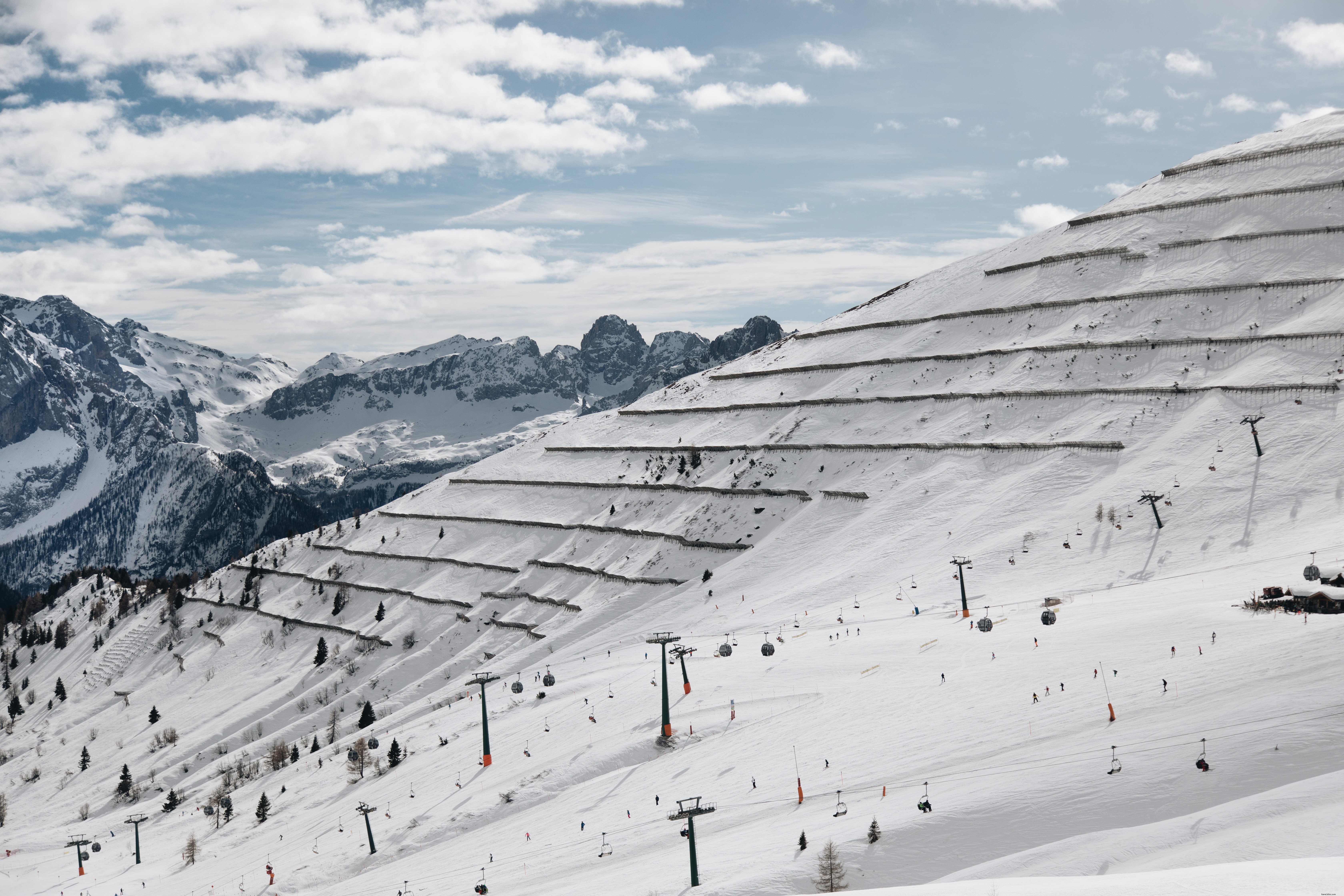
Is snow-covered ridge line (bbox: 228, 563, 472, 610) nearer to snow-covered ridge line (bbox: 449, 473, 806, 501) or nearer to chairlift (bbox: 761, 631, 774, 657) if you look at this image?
snow-covered ridge line (bbox: 449, 473, 806, 501)

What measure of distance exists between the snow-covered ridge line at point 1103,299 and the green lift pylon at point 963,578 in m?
52.7

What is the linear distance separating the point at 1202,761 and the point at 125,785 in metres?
109

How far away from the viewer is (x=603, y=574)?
10406cm

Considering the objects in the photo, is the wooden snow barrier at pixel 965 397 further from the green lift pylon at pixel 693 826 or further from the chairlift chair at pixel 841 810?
the green lift pylon at pixel 693 826

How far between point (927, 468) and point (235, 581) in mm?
120969

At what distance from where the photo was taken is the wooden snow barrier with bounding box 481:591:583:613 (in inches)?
3930

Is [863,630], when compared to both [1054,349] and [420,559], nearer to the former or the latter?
[1054,349]

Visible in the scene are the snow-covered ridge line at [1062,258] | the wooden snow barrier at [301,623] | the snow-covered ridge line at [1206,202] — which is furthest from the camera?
the snow-covered ridge line at [1062,258]

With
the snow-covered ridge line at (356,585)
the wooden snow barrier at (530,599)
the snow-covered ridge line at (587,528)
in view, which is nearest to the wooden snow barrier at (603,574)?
the snow-covered ridge line at (587,528)

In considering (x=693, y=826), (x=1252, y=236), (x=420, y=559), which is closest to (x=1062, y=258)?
(x=1252, y=236)

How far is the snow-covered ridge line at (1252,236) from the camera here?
4112 inches

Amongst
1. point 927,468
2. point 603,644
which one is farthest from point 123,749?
point 927,468

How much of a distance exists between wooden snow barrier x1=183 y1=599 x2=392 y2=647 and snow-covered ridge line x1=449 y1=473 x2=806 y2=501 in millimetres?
32540

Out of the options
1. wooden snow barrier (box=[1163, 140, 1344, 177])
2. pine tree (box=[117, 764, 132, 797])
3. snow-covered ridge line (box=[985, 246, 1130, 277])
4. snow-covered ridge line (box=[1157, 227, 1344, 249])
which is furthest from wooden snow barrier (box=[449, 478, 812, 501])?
wooden snow barrier (box=[1163, 140, 1344, 177])
